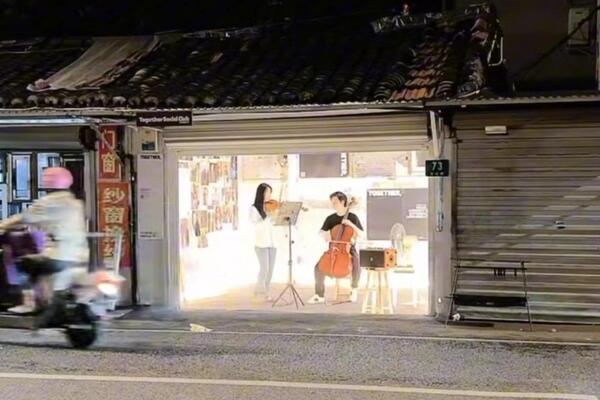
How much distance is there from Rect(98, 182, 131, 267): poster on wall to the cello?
3241mm

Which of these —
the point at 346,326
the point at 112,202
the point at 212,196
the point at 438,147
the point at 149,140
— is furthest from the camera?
the point at 212,196

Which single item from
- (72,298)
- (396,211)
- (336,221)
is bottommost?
(72,298)

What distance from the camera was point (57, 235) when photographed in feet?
27.9

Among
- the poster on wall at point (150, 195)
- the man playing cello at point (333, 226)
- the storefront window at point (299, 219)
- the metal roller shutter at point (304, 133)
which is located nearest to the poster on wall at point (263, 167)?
the storefront window at point (299, 219)

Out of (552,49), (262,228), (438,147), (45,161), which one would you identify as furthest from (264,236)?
(552,49)

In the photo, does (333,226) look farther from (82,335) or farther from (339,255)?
(82,335)

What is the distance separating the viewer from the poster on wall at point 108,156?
12.0 meters

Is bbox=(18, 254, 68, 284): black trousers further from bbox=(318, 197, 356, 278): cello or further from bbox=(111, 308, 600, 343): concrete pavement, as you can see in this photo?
bbox=(318, 197, 356, 278): cello

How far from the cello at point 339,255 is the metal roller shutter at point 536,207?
2157mm

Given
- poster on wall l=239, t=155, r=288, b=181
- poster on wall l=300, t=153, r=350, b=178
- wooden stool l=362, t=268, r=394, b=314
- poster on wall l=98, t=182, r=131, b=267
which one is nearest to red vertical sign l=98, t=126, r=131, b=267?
poster on wall l=98, t=182, r=131, b=267

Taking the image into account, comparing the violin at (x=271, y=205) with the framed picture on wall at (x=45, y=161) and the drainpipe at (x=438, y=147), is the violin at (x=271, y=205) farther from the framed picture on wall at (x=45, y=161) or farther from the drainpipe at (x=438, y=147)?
the framed picture on wall at (x=45, y=161)

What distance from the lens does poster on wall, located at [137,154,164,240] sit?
1213 centimetres

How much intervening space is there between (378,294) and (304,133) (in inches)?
116

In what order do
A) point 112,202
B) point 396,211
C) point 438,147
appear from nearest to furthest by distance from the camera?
point 438,147 < point 112,202 < point 396,211
